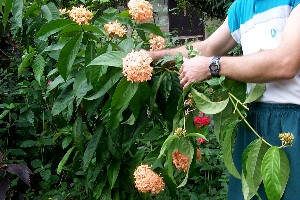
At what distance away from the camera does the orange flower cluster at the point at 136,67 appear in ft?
5.39

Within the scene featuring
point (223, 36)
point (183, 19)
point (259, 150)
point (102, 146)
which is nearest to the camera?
point (259, 150)

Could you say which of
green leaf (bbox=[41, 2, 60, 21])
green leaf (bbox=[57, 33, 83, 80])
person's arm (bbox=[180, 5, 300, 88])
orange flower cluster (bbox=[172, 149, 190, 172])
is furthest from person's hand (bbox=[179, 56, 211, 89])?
green leaf (bbox=[41, 2, 60, 21])

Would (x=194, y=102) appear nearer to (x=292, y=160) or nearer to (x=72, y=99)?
(x=292, y=160)

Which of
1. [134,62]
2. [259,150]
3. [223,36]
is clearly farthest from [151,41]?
[259,150]

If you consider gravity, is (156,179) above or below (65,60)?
below

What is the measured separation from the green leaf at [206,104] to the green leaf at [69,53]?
506 millimetres

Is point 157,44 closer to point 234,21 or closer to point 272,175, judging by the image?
point 234,21

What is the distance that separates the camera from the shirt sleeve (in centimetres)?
190

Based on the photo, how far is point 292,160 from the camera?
1.66 metres

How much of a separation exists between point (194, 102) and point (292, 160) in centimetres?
36

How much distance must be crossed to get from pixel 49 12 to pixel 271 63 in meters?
1.07

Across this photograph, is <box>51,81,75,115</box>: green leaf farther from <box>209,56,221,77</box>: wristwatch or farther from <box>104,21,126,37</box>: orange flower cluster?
<box>209,56,221,77</box>: wristwatch

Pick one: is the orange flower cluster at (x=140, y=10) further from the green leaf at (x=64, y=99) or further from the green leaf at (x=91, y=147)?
the green leaf at (x=91, y=147)

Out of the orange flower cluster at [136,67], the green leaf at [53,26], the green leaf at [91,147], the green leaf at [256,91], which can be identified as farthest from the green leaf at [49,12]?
the green leaf at [256,91]
